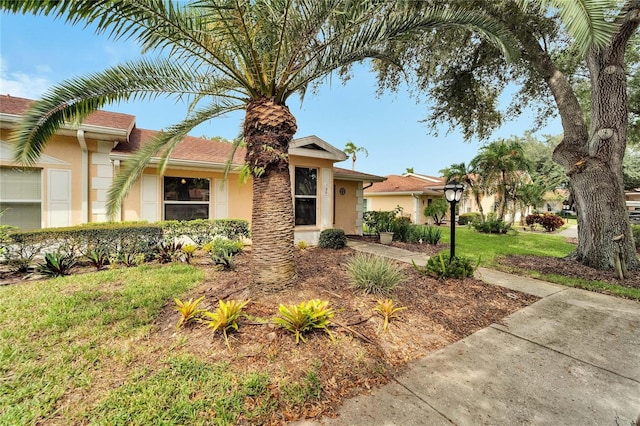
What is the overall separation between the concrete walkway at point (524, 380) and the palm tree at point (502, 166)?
49.2 feet

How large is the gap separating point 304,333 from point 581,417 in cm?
264

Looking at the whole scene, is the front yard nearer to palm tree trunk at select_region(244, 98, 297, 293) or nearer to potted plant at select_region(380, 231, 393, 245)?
palm tree trunk at select_region(244, 98, 297, 293)

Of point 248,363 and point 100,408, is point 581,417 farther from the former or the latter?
point 100,408

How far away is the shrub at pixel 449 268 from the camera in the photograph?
5594mm

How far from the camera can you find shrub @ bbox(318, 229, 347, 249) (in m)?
9.29

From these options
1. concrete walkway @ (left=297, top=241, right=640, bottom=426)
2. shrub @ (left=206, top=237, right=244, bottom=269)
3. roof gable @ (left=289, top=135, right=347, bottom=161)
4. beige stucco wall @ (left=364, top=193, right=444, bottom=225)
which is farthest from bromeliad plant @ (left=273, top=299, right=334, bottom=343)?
beige stucco wall @ (left=364, top=193, right=444, bottom=225)

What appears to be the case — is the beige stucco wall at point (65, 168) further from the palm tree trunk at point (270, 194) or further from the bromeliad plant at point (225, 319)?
the bromeliad plant at point (225, 319)

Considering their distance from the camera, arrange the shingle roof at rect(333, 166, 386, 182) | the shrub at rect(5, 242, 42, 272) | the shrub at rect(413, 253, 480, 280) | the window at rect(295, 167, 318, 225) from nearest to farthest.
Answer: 1. the shrub at rect(413, 253, 480, 280)
2. the shrub at rect(5, 242, 42, 272)
3. the window at rect(295, 167, 318, 225)
4. the shingle roof at rect(333, 166, 386, 182)

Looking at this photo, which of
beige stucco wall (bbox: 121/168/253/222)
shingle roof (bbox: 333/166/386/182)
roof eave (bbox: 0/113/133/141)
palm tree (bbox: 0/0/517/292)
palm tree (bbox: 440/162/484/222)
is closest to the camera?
palm tree (bbox: 0/0/517/292)

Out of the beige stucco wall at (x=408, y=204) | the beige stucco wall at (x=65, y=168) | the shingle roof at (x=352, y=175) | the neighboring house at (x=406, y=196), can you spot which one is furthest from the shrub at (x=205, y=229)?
the beige stucco wall at (x=408, y=204)

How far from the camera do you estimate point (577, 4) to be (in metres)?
3.21

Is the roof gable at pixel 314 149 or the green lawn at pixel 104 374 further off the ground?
the roof gable at pixel 314 149

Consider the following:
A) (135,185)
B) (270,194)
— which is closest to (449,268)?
(270,194)

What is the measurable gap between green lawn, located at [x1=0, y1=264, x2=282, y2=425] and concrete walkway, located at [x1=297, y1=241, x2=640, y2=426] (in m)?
0.92
